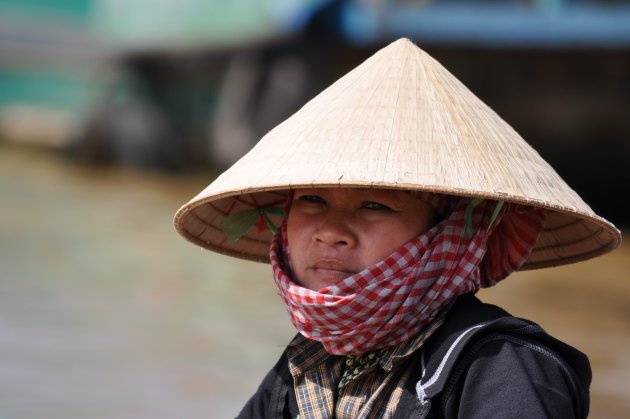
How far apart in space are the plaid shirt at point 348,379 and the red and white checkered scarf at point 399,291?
29mm

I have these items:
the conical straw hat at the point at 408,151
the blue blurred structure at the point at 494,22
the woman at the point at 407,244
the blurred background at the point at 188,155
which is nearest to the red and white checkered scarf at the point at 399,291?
the woman at the point at 407,244

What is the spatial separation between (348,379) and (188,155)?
341 inches

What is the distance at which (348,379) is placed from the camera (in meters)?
1.76

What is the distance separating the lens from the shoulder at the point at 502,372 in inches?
60.0

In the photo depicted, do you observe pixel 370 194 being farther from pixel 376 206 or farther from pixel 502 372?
pixel 502 372

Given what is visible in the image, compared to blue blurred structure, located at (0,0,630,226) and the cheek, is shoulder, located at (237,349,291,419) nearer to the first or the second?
the cheek

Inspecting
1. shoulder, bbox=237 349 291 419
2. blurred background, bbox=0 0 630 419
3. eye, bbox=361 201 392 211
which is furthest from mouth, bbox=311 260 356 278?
blurred background, bbox=0 0 630 419

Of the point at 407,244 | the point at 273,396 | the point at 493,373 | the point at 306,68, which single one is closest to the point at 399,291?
the point at 407,244

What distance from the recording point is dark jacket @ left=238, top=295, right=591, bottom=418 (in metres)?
1.52

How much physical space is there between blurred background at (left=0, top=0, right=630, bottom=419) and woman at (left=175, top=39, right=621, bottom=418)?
192 centimetres

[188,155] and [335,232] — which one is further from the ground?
[188,155]

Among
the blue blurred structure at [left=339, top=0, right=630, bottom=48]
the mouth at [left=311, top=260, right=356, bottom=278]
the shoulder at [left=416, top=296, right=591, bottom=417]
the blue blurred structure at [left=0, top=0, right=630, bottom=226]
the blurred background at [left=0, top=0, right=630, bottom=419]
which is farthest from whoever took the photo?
the blue blurred structure at [left=0, top=0, right=630, bottom=226]

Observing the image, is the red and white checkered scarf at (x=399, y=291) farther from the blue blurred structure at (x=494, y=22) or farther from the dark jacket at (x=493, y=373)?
the blue blurred structure at (x=494, y=22)

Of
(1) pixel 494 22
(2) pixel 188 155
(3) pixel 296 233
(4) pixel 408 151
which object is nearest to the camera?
(4) pixel 408 151
